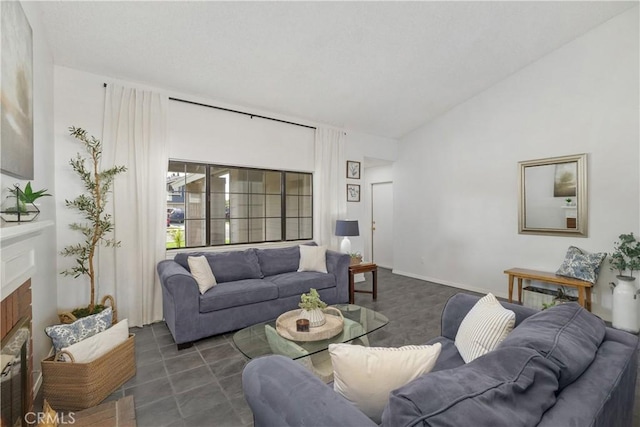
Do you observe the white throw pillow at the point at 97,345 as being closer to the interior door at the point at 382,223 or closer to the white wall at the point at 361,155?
the white wall at the point at 361,155

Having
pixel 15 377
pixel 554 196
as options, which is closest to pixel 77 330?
pixel 15 377

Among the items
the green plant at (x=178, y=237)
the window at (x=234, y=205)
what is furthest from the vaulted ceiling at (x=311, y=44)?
the green plant at (x=178, y=237)

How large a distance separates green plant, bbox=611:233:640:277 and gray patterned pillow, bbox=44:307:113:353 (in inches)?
205

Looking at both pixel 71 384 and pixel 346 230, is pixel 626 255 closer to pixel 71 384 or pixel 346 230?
pixel 346 230

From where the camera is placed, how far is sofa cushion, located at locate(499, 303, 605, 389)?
38.9 inches

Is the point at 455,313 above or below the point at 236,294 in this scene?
above

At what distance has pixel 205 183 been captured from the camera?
3.95m

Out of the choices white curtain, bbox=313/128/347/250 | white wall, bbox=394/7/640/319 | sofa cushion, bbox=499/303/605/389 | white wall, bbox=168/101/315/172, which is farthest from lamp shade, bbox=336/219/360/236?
sofa cushion, bbox=499/303/605/389

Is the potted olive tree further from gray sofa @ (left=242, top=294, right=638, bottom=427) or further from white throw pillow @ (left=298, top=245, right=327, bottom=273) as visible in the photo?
white throw pillow @ (left=298, top=245, right=327, bottom=273)

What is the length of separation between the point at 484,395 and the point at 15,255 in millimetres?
2066

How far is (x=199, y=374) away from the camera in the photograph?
2344 millimetres

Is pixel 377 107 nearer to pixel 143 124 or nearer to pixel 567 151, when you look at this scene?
pixel 567 151

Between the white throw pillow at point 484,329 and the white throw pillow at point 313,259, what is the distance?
2.45 m

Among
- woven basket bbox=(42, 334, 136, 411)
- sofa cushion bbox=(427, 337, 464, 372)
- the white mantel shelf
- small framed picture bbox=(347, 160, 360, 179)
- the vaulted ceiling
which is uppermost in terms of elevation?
the vaulted ceiling
